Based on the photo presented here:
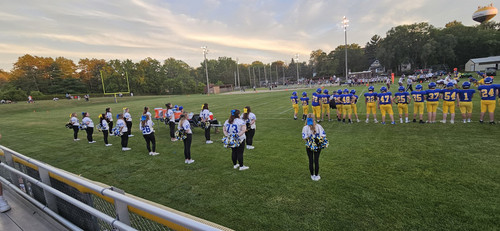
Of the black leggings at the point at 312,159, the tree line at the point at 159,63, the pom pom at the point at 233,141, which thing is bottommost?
the black leggings at the point at 312,159

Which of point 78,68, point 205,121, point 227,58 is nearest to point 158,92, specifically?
point 78,68

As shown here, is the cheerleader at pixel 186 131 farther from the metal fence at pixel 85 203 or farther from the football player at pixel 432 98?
the football player at pixel 432 98

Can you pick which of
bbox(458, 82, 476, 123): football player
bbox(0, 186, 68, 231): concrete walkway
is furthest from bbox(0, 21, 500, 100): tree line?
bbox(0, 186, 68, 231): concrete walkway

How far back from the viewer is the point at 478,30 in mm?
71062

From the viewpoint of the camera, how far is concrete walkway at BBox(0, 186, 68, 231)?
3820 millimetres

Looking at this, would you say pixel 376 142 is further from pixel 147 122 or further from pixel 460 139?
pixel 147 122

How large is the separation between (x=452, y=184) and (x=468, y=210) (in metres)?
1.27

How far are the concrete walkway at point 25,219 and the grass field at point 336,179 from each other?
2416 mm

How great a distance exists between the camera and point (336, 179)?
657 centimetres

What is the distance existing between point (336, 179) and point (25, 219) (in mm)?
6748

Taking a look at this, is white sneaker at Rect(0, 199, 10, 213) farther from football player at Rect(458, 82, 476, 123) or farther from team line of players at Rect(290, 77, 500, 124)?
football player at Rect(458, 82, 476, 123)

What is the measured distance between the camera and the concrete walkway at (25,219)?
3.82 meters

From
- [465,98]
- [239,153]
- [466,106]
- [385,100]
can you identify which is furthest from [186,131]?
[466,106]

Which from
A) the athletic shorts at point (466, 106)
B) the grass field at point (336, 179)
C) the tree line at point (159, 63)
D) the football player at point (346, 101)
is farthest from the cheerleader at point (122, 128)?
the tree line at point (159, 63)
